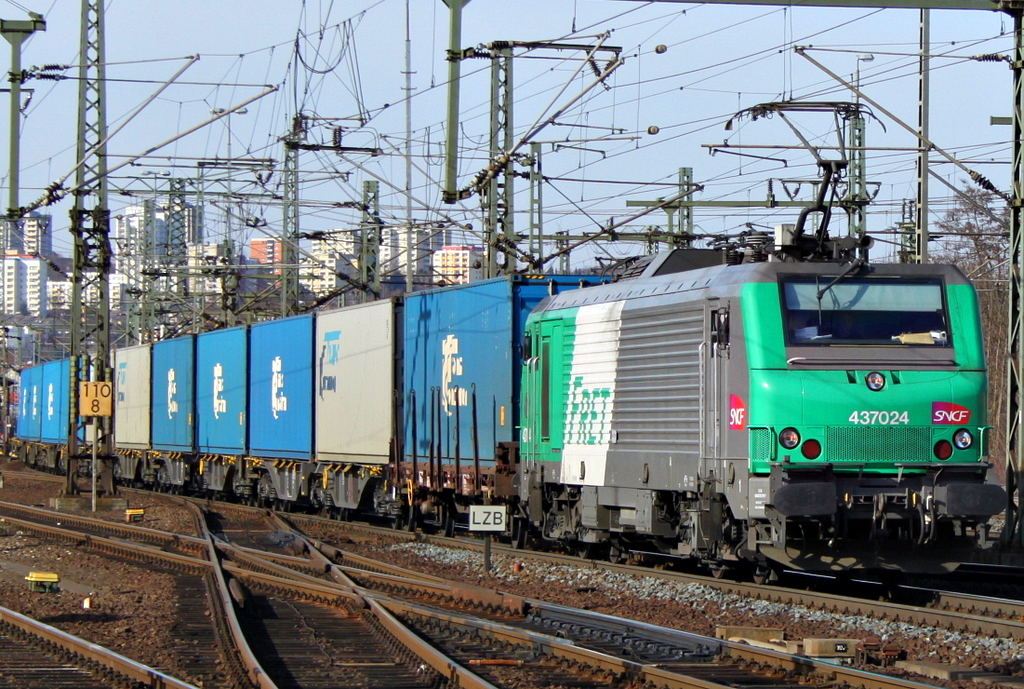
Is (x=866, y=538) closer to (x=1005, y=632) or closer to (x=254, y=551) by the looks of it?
(x=1005, y=632)

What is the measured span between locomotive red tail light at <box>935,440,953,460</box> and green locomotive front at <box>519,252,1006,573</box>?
12mm

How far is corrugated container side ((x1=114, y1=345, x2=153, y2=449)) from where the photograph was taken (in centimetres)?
3906

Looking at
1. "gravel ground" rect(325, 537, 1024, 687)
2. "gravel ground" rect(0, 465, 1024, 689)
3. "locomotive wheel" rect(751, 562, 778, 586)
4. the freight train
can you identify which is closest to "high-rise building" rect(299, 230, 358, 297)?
the freight train

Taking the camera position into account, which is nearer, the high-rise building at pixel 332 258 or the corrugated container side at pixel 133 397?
the high-rise building at pixel 332 258

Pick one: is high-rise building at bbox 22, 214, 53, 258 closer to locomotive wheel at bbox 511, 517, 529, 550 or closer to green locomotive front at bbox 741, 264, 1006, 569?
locomotive wheel at bbox 511, 517, 529, 550

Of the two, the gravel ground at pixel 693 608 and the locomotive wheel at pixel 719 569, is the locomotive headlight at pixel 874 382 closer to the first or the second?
the gravel ground at pixel 693 608

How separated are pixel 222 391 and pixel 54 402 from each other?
20114mm

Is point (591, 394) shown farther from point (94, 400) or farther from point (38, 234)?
point (38, 234)

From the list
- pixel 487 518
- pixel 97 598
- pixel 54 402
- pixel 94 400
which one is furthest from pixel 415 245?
pixel 54 402

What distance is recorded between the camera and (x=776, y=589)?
1327 cm

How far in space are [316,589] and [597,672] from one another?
519 cm

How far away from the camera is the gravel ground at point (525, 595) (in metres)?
10.6

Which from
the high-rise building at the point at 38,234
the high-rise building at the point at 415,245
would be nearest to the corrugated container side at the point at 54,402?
the high-rise building at the point at 38,234

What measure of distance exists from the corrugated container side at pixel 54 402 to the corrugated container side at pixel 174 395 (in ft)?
32.2
